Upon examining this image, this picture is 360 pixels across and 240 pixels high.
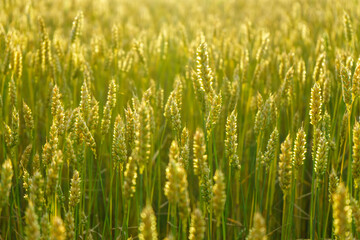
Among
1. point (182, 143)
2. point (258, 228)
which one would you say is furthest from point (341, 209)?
point (182, 143)

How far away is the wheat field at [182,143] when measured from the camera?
1.03 metres

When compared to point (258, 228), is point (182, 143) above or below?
above

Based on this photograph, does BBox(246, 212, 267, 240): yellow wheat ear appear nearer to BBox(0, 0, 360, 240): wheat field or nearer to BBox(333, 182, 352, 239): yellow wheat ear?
BBox(0, 0, 360, 240): wheat field

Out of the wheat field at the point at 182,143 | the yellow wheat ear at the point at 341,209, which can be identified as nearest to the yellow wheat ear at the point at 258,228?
the wheat field at the point at 182,143

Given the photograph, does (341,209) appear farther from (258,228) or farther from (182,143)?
(182,143)

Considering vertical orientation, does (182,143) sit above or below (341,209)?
above

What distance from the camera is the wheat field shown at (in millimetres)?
1028

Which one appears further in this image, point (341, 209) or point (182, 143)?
point (182, 143)

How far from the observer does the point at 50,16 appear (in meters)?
4.75

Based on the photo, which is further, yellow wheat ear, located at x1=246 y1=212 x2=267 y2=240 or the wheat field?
the wheat field

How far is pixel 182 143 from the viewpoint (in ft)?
4.35

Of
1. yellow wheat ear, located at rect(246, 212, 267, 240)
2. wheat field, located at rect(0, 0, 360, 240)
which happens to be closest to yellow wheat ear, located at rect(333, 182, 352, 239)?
wheat field, located at rect(0, 0, 360, 240)

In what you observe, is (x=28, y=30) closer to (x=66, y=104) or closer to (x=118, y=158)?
(x=66, y=104)

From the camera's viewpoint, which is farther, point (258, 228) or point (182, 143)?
point (182, 143)
